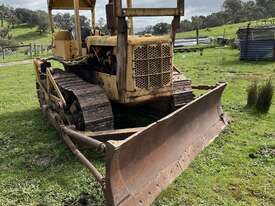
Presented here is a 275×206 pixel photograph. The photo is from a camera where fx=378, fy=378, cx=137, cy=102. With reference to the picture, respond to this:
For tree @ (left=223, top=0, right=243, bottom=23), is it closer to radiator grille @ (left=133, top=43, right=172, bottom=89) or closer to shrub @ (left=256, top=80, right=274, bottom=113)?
shrub @ (left=256, top=80, right=274, bottom=113)

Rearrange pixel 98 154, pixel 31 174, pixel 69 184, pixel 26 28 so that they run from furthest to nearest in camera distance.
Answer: pixel 26 28 < pixel 98 154 < pixel 31 174 < pixel 69 184

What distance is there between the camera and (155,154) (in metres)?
4.52

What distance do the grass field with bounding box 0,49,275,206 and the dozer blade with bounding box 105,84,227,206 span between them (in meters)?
0.15

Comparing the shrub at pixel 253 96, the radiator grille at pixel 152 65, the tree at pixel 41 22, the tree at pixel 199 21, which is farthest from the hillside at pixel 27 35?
the radiator grille at pixel 152 65

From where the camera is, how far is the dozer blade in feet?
12.6

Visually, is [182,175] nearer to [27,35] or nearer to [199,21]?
[199,21]

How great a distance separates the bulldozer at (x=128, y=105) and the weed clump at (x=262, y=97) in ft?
3.87

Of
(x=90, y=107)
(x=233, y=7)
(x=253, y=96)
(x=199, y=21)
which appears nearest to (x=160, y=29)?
(x=253, y=96)

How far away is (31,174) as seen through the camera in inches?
201

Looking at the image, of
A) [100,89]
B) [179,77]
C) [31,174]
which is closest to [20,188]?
[31,174]

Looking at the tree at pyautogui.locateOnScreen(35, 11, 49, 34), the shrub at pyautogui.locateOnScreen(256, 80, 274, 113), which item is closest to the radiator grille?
the shrub at pyautogui.locateOnScreen(256, 80, 274, 113)

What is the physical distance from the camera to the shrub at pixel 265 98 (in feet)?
24.3

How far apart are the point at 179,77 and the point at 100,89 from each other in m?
1.52

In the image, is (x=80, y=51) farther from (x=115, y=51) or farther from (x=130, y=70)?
(x=130, y=70)
